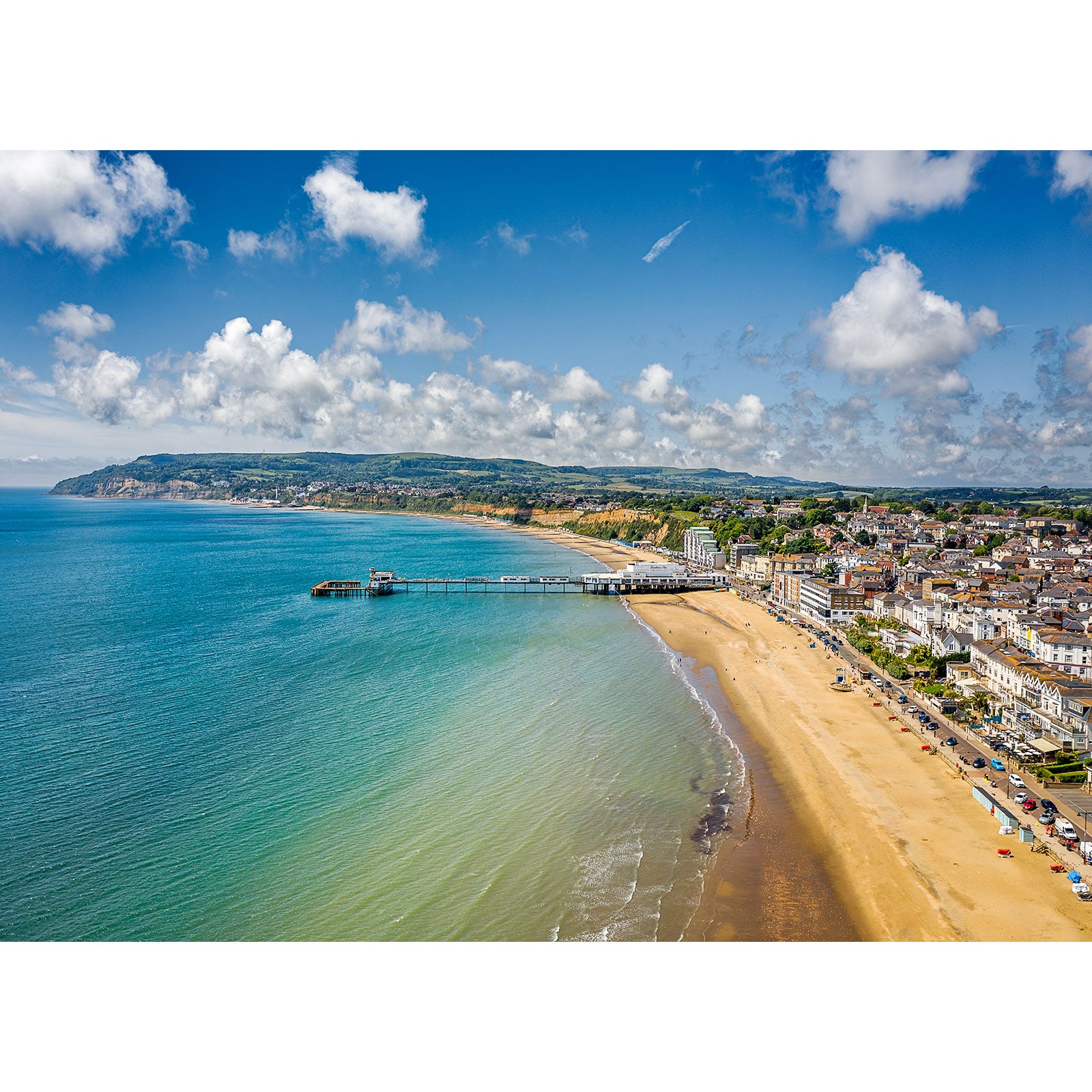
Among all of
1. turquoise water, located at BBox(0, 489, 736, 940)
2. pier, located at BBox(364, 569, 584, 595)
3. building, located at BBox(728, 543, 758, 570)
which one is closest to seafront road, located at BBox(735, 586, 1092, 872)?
turquoise water, located at BBox(0, 489, 736, 940)

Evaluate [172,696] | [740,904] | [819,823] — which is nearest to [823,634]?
[819,823]

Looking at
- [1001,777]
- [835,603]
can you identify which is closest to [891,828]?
[1001,777]

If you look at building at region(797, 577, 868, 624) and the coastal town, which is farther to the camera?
building at region(797, 577, 868, 624)

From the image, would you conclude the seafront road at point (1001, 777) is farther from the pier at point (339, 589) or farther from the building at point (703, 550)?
the pier at point (339, 589)

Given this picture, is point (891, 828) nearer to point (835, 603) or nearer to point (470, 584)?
point (835, 603)

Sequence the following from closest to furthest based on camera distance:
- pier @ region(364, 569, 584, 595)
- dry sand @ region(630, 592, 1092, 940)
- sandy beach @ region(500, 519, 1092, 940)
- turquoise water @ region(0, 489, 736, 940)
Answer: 1. sandy beach @ region(500, 519, 1092, 940)
2. dry sand @ region(630, 592, 1092, 940)
3. turquoise water @ region(0, 489, 736, 940)
4. pier @ region(364, 569, 584, 595)

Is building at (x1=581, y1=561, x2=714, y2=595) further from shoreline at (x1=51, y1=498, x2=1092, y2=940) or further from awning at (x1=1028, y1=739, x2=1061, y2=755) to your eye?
awning at (x1=1028, y1=739, x2=1061, y2=755)
